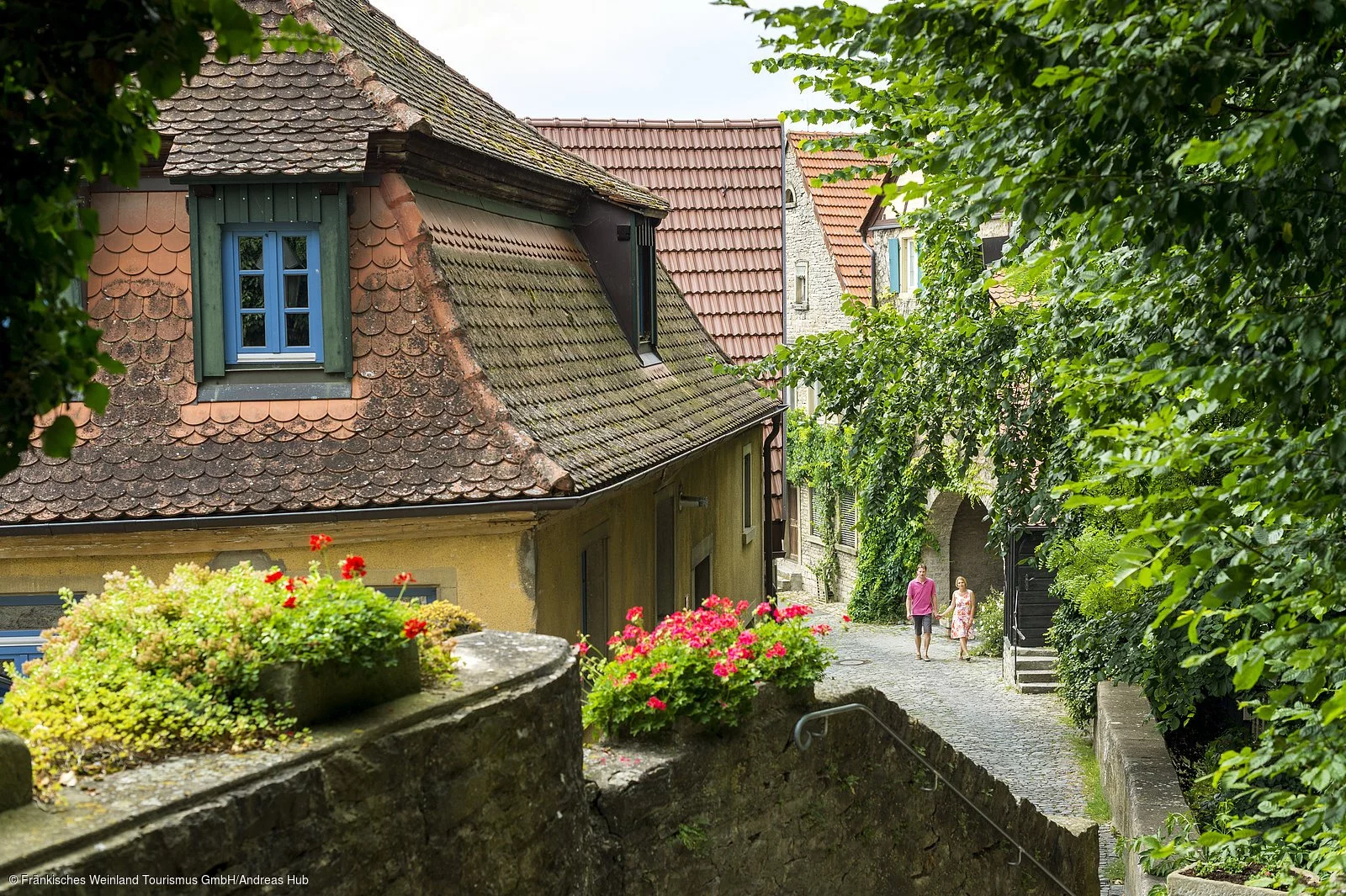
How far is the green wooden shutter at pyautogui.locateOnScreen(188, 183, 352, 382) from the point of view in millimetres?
8438

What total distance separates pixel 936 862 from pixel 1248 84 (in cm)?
446

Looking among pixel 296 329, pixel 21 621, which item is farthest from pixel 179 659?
pixel 296 329

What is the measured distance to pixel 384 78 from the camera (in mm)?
9531

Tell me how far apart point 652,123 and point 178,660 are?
18626 millimetres

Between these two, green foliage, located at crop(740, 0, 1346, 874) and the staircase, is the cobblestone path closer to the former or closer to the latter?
the staircase

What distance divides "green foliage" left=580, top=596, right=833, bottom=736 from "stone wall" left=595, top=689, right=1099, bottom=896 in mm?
138

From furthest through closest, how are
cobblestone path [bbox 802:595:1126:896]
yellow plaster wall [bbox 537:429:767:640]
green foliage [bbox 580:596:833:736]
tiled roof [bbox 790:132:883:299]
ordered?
tiled roof [bbox 790:132:883:299] < cobblestone path [bbox 802:595:1126:896] < yellow plaster wall [bbox 537:429:767:640] < green foliage [bbox 580:596:833:736]

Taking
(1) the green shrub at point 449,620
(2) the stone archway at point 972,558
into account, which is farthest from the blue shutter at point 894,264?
(1) the green shrub at point 449,620

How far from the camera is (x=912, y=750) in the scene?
7.33m

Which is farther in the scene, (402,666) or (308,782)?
(402,666)

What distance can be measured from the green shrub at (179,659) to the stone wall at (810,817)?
1713mm

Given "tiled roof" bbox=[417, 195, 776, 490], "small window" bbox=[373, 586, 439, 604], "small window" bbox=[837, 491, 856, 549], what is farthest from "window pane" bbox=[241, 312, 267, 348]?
"small window" bbox=[837, 491, 856, 549]

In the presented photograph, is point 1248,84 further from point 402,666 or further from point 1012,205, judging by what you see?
point 402,666

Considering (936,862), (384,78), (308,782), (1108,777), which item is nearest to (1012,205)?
(308,782)
